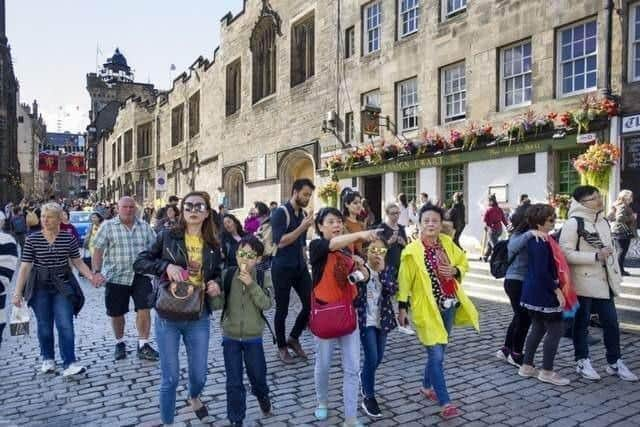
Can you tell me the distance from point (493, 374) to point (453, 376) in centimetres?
40

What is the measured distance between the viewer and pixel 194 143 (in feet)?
110

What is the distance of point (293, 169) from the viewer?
22422 millimetres

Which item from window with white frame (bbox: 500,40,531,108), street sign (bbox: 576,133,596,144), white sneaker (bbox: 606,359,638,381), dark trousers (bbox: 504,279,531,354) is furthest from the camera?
window with white frame (bbox: 500,40,531,108)

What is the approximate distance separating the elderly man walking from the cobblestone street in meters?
0.31

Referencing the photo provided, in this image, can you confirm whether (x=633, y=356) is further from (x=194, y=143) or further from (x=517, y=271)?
(x=194, y=143)

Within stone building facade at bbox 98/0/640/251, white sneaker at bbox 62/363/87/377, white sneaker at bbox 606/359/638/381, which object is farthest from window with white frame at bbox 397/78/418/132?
white sneaker at bbox 62/363/87/377

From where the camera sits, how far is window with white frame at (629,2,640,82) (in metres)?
11.1

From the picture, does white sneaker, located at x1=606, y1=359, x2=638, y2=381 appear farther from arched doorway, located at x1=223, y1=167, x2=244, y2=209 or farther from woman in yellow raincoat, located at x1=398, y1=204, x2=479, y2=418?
arched doorway, located at x1=223, y1=167, x2=244, y2=209

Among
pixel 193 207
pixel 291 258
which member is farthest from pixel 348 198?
pixel 193 207

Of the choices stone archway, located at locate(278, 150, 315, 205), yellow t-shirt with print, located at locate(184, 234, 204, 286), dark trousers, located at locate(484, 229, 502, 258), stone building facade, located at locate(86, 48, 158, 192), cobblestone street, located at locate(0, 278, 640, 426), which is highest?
stone building facade, located at locate(86, 48, 158, 192)

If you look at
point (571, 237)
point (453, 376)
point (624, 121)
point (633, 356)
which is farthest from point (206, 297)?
point (624, 121)

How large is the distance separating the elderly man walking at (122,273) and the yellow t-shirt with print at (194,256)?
2276mm

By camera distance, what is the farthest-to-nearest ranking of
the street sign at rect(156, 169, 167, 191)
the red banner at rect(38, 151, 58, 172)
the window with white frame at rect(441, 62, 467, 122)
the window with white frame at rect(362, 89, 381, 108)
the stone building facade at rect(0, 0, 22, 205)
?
1. the stone building facade at rect(0, 0, 22, 205)
2. the red banner at rect(38, 151, 58, 172)
3. the street sign at rect(156, 169, 167, 191)
4. the window with white frame at rect(362, 89, 381, 108)
5. the window with white frame at rect(441, 62, 467, 122)

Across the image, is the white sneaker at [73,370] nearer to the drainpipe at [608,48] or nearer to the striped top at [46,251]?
the striped top at [46,251]
